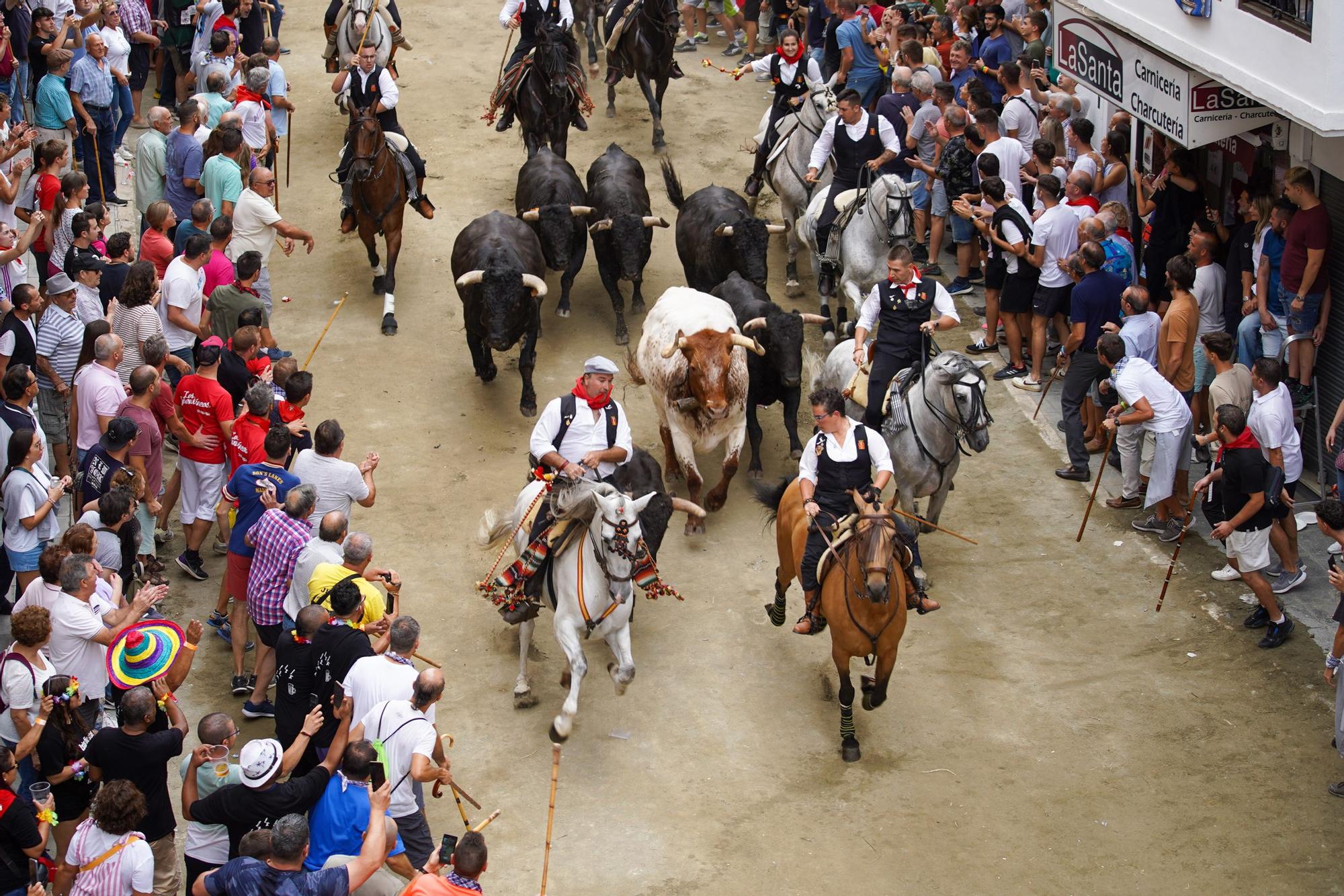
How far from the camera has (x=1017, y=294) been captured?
13.8m

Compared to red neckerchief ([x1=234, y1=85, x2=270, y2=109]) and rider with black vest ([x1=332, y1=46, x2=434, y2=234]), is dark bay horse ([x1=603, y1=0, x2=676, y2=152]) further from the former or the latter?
red neckerchief ([x1=234, y1=85, x2=270, y2=109])

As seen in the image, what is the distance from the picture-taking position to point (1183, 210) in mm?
13039

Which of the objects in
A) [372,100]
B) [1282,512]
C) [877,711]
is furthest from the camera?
[372,100]

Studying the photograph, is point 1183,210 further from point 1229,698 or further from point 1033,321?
point 1229,698

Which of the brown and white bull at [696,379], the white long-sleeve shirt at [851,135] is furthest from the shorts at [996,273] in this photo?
the brown and white bull at [696,379]

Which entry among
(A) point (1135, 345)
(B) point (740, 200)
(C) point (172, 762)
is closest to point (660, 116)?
(B) point (740, 200)

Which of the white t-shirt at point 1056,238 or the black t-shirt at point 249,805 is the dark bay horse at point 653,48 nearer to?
the white t-shirt at point 1056,238

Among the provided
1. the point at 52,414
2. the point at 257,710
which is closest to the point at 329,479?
the point at 257,710

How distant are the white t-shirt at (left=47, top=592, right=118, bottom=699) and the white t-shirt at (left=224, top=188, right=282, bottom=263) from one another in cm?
549

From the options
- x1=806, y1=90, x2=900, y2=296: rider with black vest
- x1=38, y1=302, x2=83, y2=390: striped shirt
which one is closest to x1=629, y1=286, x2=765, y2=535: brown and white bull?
x1=806, y1=90, x2=900, y2=296: rider with black vest

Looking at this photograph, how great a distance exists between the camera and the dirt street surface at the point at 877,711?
8805 millimetres

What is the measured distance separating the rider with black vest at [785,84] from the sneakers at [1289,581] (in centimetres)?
800

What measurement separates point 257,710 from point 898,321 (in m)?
5.66

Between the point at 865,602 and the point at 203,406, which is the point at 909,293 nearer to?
the point at 865,602
